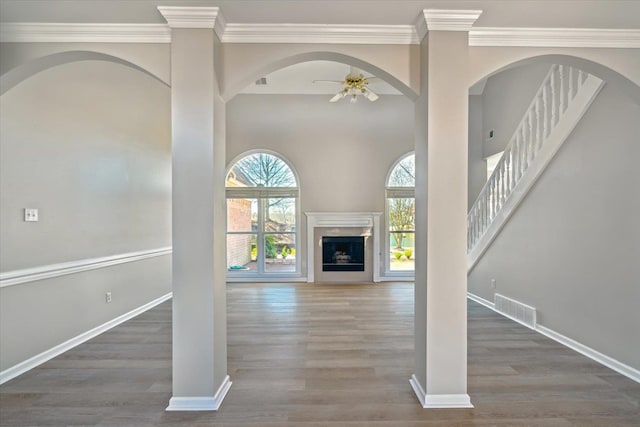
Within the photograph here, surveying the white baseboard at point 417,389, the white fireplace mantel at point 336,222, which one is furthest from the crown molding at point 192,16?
the white fireplace mantel at point 336,222

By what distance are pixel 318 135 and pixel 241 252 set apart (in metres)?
3.01

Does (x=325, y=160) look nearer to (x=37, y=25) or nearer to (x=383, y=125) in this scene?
(x=383, y=125)

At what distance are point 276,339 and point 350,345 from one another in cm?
83

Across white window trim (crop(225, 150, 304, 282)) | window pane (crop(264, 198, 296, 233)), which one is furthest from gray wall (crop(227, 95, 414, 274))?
window pane (crop(264, 198, 296, 233))

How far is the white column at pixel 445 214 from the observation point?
2277 mm

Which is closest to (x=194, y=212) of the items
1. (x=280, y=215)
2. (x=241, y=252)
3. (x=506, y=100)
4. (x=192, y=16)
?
(x=192, y=16)

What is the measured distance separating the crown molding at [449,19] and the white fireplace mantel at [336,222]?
459 centimetres

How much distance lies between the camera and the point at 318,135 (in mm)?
6688

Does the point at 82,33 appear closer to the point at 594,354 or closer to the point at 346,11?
the point at 346,11

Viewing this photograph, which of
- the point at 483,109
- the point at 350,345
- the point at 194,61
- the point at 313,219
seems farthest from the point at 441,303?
the point at 483,109

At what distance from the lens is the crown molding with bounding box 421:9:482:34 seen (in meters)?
2.18

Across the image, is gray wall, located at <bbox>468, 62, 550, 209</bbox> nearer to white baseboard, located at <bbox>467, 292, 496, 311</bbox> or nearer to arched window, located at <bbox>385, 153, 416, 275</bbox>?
arched window, located at <bbox>385, 153, 416, 275</bbox>

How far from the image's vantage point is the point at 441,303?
2.32 meters

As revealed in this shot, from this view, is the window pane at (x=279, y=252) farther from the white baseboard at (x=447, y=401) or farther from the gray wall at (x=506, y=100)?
the white baseboard at (x=447, y=401)
